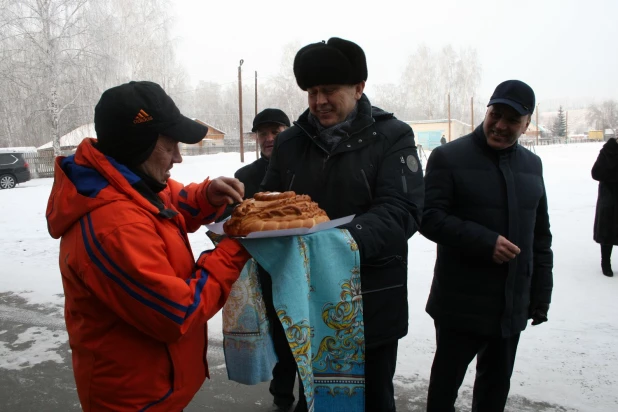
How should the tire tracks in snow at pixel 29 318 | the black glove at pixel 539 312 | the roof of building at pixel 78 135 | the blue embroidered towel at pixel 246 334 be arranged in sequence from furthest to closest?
the roof of building at pixel 78 135 < the tire tracks in snow at pixel 29 318 < the black glove at pixel 539 312 < the blue embroidered towel at pixel 246 334

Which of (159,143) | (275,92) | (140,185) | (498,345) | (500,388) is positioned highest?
(275,92)

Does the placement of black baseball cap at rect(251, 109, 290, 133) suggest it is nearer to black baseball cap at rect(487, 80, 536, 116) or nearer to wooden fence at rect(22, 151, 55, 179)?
black baseball cap at rect(487, 80, 536, 116)

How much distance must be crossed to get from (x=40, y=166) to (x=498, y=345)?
33.1 metres

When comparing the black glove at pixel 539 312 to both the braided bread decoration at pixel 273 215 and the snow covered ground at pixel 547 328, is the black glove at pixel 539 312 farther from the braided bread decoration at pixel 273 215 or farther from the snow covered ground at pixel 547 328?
the braided bread decoration at pixel 273 215

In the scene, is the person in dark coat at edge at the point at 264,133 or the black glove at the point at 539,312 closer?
the black glove at the point at 539,312

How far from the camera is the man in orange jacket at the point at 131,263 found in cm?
165

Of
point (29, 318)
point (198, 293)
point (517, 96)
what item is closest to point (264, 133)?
point (517, 96)

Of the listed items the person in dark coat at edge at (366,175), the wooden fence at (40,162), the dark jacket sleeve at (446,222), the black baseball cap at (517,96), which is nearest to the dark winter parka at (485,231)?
the dark jacket sleeve at (446,222)

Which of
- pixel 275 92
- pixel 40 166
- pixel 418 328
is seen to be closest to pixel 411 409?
pixel 418 328

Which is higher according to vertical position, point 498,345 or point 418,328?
point 498,345

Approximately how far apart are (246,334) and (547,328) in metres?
3.50

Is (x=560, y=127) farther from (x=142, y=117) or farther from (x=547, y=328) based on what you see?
(x=142, y=117)

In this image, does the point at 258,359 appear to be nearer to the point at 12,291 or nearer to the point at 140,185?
the point at 140,185

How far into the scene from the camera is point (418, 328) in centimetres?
471
